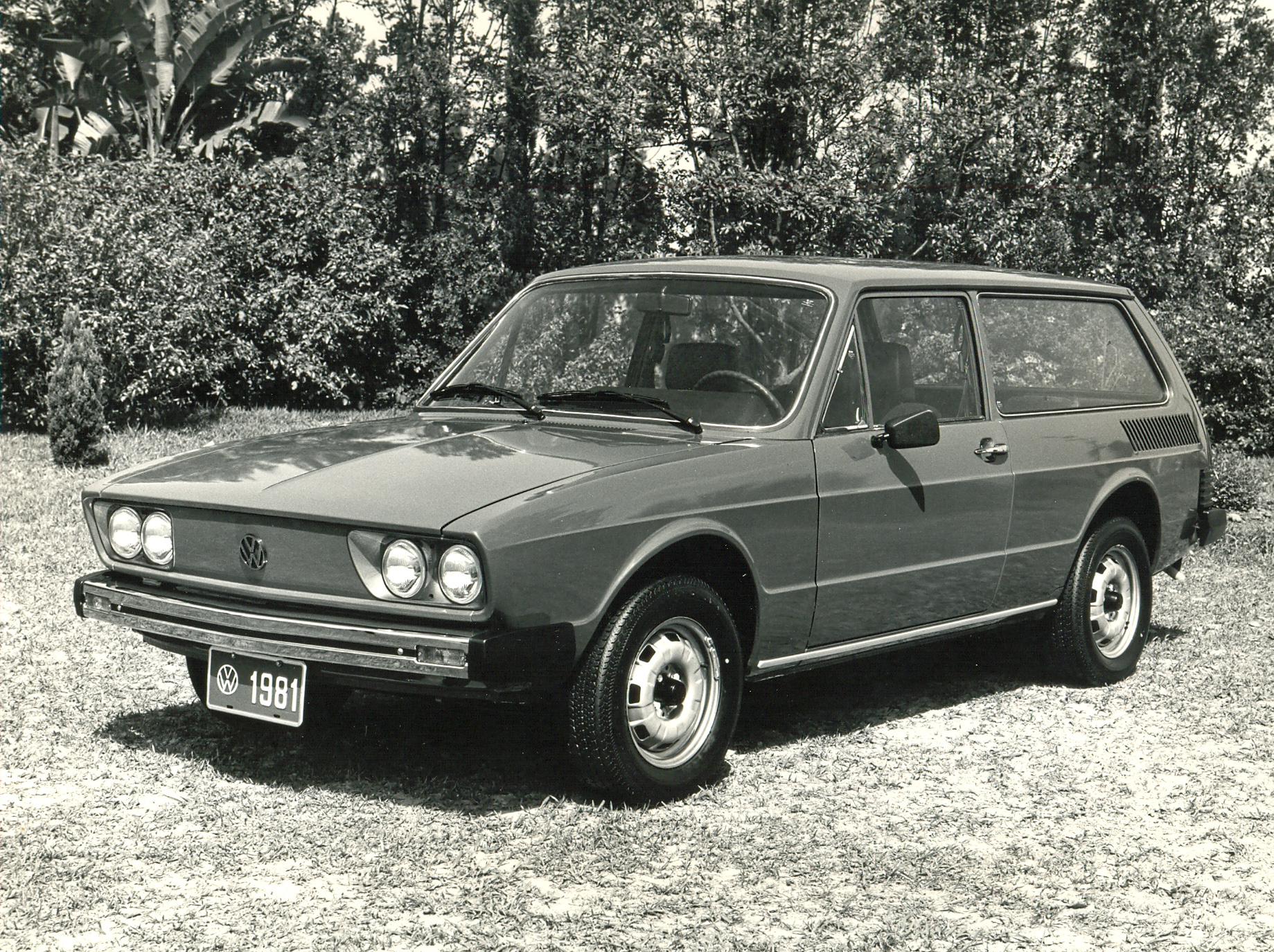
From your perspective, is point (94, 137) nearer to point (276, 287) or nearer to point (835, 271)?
point (276, 287)

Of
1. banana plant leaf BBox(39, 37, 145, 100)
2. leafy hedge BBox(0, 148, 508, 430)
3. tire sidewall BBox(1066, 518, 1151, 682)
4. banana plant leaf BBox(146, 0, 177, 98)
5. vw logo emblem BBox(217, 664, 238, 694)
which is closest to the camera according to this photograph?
vw logo emblem BBox(217, 664, 238, 694)

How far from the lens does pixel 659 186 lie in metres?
20.2

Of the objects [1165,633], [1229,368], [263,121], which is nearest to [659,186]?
[1229,368]

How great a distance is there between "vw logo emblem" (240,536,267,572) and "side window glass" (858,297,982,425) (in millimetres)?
2287

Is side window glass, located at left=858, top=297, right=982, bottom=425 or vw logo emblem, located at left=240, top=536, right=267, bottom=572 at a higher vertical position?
side window glass, located at left=858, top=297, right=982, bottom=425

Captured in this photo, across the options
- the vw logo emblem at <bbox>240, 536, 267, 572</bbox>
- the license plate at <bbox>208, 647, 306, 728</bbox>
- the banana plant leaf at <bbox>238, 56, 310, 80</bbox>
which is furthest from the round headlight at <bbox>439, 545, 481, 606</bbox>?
the banana plant leaf at <bbox>238, 56, 310, 80</bbox>

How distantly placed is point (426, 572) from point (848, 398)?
1.89 meters

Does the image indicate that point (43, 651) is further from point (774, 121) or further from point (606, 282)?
point (774, 121)

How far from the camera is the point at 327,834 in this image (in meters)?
4.38

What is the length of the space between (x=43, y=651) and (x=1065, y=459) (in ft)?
15.4

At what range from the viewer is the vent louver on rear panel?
679 centimetres

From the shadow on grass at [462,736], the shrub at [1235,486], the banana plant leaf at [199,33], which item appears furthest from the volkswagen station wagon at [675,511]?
the banana plant leaf at [199,33]

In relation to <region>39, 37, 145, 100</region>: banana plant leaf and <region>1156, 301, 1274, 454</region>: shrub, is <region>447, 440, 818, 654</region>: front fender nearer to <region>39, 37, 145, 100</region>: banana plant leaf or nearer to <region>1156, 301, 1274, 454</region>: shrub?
<region>1156, 301, 1274, 454</region>: shrub

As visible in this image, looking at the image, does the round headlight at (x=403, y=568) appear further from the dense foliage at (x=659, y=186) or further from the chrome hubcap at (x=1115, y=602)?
the dense foliage at (x=659, y=186)
